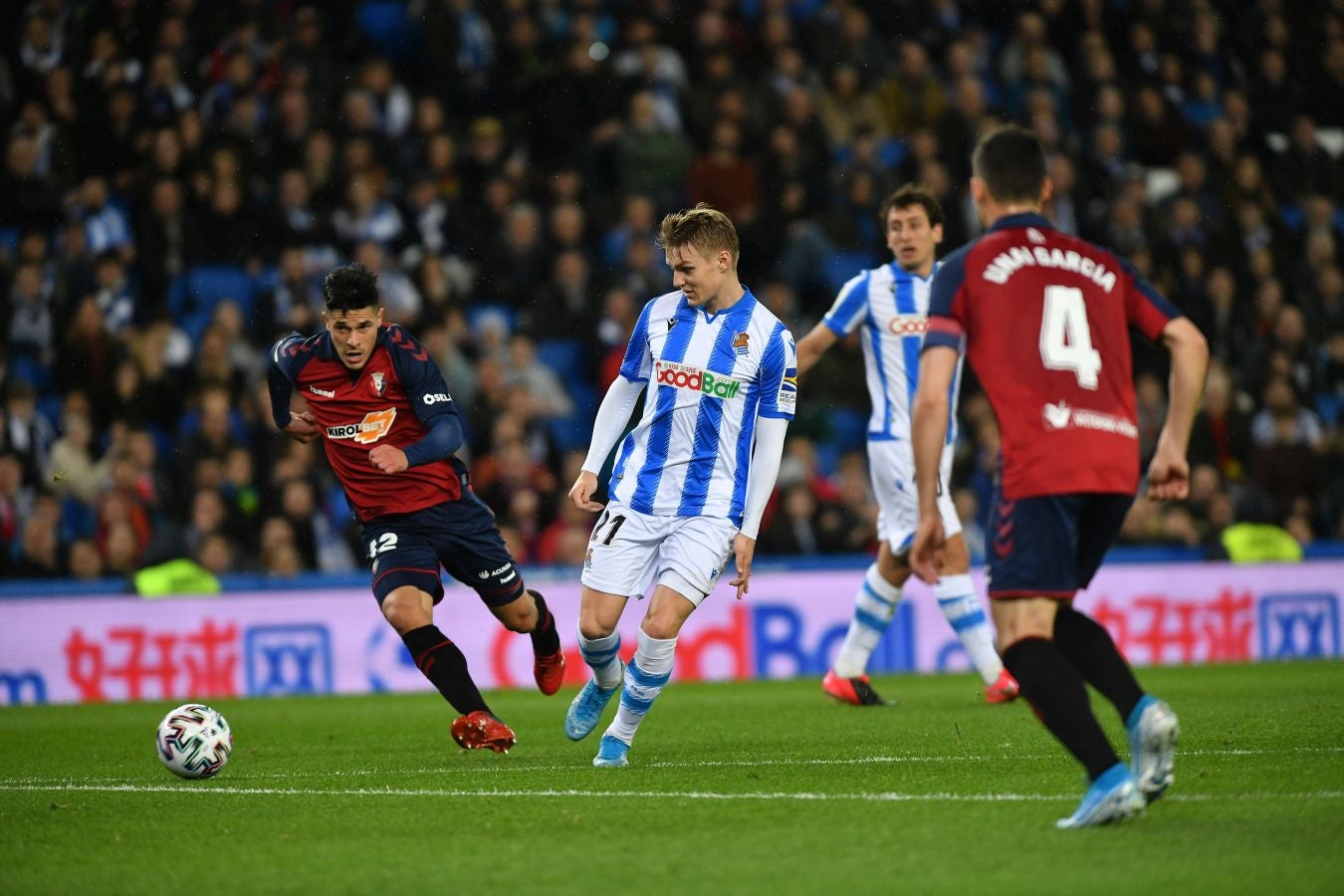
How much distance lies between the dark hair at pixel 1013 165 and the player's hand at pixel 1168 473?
33.7 inches

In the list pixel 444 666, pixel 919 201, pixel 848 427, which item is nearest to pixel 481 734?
pixel 444 666

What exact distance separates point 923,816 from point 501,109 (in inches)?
527

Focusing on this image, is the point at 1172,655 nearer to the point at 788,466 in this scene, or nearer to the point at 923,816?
the point at 788,466

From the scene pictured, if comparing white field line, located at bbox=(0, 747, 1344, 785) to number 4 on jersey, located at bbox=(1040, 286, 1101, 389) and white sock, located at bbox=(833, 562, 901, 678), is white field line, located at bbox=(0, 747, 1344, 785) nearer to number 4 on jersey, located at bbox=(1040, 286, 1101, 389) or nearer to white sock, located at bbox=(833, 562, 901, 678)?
number 4 on jersey, located at bbox=(1040, 286, 1101, 389)

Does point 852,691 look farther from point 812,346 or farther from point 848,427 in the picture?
point 848,427

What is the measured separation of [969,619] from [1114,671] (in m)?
4.90

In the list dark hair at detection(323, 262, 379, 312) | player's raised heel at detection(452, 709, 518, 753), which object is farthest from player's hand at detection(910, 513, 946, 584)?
dark hair at detection(323, 262, 379, 312)

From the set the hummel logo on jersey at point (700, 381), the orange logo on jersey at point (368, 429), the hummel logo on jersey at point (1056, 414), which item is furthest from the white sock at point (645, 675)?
the hummel logo on jersey at point (1056, 414)

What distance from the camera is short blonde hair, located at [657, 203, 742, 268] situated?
24.4 ft

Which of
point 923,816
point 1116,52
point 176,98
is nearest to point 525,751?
point 923,816

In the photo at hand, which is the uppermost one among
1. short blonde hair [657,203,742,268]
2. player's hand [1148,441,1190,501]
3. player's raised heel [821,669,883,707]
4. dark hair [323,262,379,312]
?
short blonde hair [657,203,742,268]

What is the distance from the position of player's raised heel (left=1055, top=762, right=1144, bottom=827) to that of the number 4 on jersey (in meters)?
1.14

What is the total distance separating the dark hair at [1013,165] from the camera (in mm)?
5625

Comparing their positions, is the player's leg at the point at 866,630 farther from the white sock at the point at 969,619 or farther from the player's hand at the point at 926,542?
the player's hand at the point at 926,542
